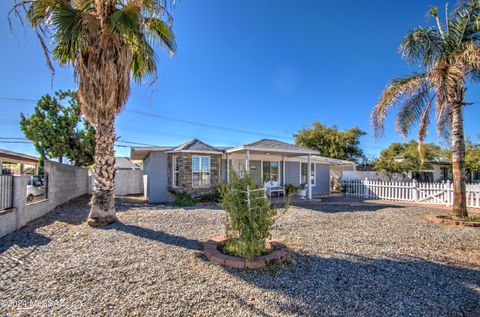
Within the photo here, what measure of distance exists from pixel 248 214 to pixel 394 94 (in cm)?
763

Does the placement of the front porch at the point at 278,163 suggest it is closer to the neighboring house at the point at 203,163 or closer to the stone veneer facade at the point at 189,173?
the neighboring house at the point at 203,163

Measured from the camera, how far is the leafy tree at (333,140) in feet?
93.5

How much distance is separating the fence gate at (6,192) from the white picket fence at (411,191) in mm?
16723

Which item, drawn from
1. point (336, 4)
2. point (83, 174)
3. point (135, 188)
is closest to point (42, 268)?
point (336, 4)

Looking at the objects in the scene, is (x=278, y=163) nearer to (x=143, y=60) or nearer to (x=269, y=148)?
(x=269, y=148)

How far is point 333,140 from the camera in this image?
94.2ft

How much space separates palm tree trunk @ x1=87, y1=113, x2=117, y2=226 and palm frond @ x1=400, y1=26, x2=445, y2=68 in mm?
9956

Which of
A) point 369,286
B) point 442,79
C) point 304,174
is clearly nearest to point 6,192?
point 369,286

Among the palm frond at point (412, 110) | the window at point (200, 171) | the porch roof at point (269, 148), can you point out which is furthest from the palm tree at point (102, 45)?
the palm frond at point (412, 110)

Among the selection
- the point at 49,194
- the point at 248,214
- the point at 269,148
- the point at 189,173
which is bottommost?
the point at 49,194

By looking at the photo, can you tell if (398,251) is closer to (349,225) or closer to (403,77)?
(349,225)

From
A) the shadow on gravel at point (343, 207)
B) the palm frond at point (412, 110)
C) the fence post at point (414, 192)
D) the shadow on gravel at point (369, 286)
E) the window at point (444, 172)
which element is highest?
the palm frond at point (412, 110)

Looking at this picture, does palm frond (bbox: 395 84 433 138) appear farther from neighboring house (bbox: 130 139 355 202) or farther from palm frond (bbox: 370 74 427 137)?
neighboring house (bbox: 130 139 355 202)

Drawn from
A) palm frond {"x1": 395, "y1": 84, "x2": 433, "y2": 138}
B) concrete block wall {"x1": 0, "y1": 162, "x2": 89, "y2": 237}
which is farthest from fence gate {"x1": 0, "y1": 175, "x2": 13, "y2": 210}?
palm frond {"x1": 395, "y1": 84, "x2": 433, "y2": 138}
